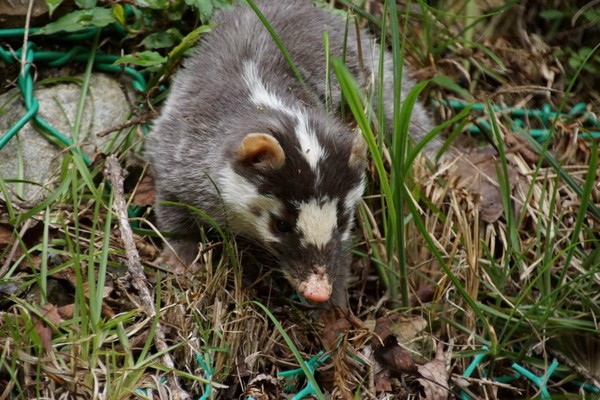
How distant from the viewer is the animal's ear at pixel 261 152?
3.43 meters

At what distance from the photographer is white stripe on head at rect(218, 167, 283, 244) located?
355cm

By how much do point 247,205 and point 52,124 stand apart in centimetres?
152

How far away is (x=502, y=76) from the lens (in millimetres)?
5355

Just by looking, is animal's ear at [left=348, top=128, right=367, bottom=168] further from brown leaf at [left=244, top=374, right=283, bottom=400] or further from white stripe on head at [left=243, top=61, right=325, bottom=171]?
brown leaf at [left=244, top=374, right=283, bottom=400]

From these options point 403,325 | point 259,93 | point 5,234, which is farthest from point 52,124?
point 403,325

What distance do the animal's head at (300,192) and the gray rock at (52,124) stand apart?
3.56ft

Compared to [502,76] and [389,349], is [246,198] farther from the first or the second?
[502,76]

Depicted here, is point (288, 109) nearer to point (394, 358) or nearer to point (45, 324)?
point (394, 358)

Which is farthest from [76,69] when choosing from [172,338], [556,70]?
[556,70]

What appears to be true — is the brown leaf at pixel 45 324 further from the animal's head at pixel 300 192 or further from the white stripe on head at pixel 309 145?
the white stripe on head at pixel 309 145

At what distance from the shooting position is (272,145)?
3422 millimetres

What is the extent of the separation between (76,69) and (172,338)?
2065mm

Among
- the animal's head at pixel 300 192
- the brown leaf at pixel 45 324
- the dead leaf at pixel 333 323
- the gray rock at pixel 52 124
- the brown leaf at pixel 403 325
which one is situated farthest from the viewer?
the gray rock at pixel 52 124

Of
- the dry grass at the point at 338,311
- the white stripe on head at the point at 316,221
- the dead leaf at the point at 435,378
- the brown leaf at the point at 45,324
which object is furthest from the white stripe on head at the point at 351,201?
the brown leaf at the point at 45,324
